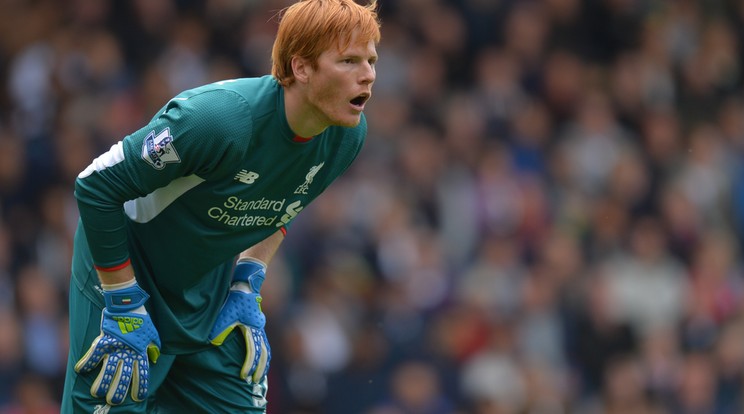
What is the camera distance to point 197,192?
16.0ft

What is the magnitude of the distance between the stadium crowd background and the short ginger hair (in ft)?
15.8

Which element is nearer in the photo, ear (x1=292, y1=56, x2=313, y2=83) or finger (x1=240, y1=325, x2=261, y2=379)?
ear (x1=292, y1=56, x2=313, y2=83)

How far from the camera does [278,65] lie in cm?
495

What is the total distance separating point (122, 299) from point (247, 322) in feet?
2.12

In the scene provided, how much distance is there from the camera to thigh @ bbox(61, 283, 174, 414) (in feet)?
16.1

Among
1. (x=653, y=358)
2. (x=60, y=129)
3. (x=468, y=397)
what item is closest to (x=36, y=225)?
(x=60, y=129)

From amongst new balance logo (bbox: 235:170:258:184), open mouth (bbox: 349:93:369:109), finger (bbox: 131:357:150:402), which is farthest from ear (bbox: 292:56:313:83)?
finger (bbox: 131:357:150:402)

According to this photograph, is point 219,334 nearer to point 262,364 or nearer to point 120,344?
point 262,364

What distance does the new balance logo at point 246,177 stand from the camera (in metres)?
4.86

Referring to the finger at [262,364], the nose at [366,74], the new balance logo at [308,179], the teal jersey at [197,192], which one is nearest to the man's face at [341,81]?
the nose at [366,74]

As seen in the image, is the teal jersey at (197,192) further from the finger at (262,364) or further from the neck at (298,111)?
the finger at (262,364)

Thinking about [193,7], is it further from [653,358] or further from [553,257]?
[653,358]

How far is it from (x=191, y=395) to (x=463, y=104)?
7521 millimetres

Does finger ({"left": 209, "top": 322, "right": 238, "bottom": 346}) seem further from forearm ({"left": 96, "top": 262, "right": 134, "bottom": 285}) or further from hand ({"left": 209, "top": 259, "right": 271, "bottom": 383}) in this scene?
forearm ({"left": 96, "top": 262, "right": 134, "bottom": 285})
